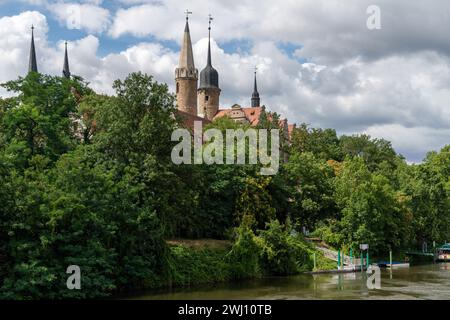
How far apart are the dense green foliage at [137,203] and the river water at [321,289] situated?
175 cm

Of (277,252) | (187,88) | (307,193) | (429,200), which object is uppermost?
(187,88)

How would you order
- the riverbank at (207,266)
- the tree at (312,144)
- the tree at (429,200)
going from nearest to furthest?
the riverbank at (207,266) → the tree at (429,200) → the tree at (312,144)

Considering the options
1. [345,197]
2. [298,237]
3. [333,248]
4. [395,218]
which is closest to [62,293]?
[298,237]

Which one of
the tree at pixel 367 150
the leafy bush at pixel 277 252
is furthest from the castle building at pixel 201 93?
the leafy bush at pixel 277 252

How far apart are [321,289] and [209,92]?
69761 millimetres

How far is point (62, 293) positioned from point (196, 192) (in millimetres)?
15164

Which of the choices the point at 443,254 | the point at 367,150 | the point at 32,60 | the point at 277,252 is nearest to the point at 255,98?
the point at 367,150

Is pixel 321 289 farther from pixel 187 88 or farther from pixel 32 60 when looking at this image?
pixel 187 88

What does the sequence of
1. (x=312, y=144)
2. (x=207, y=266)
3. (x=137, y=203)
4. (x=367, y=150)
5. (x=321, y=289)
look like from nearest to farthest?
(x=137, y=203) < (x=321, y=289) < (x=207, y=266) < (x=312, y=144) < (x=367, y=150)

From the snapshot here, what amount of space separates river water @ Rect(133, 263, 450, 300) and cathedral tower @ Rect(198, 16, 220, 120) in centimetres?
6208

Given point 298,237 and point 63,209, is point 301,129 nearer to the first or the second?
point 298,237

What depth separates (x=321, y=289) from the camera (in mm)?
31109

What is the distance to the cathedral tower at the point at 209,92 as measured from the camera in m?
97.7

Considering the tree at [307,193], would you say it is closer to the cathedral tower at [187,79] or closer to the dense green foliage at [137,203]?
the dense green foliage at [137,203]
